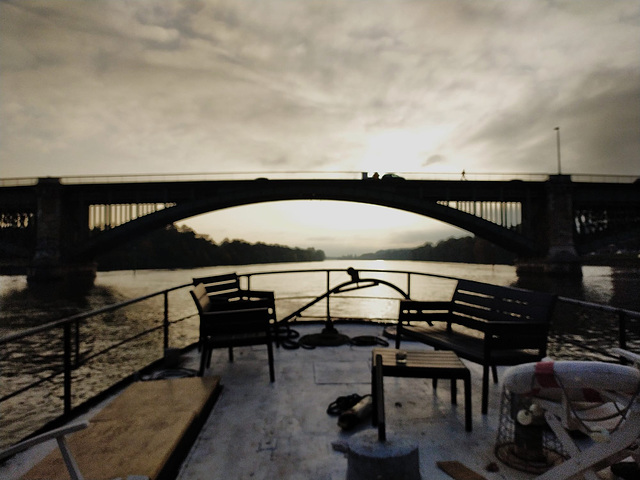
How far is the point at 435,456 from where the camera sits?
111 inches

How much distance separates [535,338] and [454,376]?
38.5 inches

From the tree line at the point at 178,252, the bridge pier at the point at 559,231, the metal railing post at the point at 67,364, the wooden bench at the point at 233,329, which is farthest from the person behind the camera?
the tree line at the point at 178,252

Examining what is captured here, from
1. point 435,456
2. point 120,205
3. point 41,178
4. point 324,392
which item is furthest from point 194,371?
point 41,178

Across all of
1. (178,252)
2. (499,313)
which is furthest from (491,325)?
(178,252)

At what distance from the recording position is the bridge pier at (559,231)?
45.2m

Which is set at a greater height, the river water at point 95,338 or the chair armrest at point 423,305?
the chair armrest at point 423,305

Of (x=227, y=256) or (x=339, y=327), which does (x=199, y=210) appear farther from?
(x=227, y=256)

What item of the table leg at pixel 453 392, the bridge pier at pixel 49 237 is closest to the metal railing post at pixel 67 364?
the table leg at pixel 453 392

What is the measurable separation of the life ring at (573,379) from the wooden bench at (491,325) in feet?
5.24

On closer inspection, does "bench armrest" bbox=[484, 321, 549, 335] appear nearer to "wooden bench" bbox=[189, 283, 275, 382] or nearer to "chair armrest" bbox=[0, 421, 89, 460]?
"wooden bench" bbox=[189, 283, 275, 382]

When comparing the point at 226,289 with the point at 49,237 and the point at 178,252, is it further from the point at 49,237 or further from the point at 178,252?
the point at 178,252

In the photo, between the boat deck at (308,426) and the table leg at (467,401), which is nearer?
the boat deck at (308,426)

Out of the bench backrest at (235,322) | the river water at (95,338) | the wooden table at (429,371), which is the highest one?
the bench backrest at (235,322)

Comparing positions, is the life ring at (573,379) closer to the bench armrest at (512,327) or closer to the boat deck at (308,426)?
the boat deck at (308,426)
